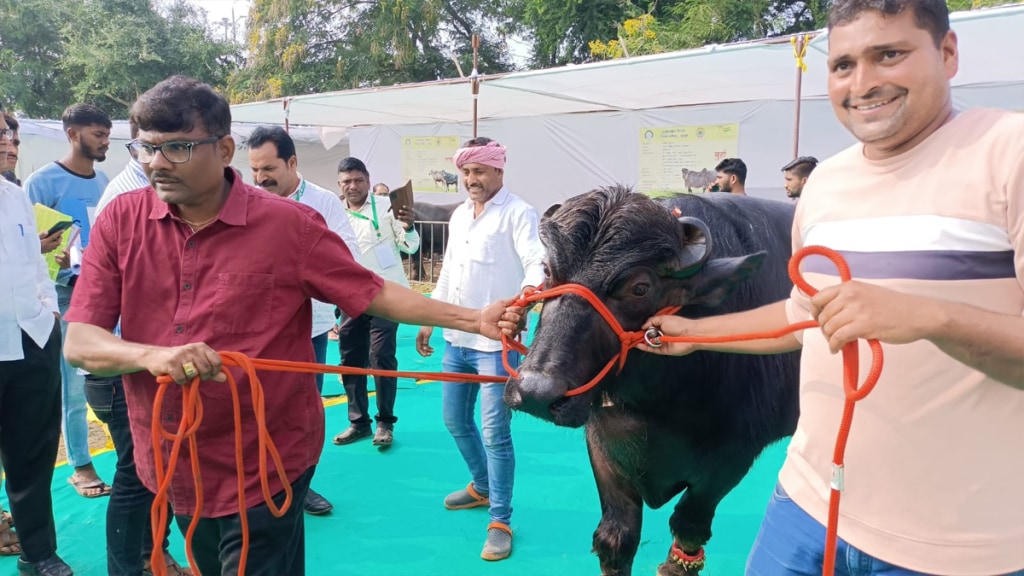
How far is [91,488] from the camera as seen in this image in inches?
153

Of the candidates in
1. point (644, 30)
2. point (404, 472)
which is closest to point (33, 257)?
point (404, 472)

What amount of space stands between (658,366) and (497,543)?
4.99ft

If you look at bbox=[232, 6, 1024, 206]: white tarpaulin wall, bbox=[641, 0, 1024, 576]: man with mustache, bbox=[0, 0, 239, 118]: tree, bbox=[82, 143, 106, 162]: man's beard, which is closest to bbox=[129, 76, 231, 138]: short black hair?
bbox=[641, 0, 1024, 576]: man with mustache

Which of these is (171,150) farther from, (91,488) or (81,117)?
(91,488)

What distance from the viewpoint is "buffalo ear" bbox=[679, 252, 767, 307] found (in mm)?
2074

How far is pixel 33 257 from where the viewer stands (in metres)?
2.99

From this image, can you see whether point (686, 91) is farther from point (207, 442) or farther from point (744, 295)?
point (207, 442)

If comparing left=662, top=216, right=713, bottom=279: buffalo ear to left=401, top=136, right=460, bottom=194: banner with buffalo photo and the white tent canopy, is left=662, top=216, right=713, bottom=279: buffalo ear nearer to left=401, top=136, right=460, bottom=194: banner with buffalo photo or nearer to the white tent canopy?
the white tent canopy

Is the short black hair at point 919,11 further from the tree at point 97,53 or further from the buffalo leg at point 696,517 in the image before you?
the tree at point 97,53

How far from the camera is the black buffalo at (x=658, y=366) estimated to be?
1.92 metres

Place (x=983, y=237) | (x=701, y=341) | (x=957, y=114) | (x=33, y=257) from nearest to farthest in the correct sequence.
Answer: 1. (x=983, y=237)
2. (x=957, y=114)
3. (x=701, y=341)
4. (x=33, y=257)

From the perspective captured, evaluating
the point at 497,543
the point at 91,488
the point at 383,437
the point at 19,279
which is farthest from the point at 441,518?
the point at 19,279

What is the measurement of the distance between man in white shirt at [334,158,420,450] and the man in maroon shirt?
242 cm

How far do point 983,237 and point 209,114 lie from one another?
6.08ft
